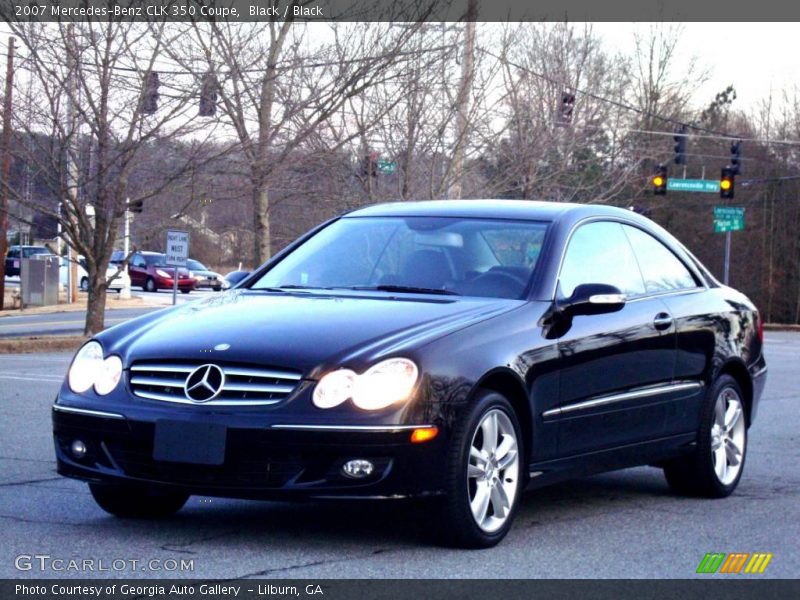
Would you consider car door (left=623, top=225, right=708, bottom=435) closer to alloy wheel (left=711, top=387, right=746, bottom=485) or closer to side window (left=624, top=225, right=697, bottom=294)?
side window (left=624, top=225, right=697, bottom=294)

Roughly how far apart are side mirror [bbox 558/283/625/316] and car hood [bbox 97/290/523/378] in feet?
0.94

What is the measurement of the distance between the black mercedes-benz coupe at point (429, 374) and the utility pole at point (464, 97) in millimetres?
16965

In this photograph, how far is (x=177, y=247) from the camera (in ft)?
91.1

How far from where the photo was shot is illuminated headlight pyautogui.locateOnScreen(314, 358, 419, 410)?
5398mm

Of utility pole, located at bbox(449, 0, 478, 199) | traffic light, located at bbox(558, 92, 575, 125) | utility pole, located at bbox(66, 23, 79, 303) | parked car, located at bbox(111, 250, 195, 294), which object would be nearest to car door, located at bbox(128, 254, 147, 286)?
parked car, located at bbox(111, 250, 195, 294)

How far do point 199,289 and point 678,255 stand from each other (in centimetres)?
5136

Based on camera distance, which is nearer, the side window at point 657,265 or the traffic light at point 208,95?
the side window at point 657,265

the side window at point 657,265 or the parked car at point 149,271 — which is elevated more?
the side window at point 657,265

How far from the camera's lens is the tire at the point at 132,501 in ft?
20.4

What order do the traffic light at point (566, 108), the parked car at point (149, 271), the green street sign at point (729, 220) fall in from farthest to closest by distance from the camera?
the parked car at point (149, 271) → the green street sign at point (729, 220) → the traffic light at point (566, 108)

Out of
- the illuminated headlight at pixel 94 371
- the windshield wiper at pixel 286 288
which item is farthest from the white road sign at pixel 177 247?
the illuminated headlight at pixel 94 371

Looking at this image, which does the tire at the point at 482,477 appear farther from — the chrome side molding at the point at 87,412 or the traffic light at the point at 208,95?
the traffic light at the point at 208,95

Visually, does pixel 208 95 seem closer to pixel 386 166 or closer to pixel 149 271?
pixel 386 166

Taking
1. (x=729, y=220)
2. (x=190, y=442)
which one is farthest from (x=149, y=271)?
(x=190, y=442)
